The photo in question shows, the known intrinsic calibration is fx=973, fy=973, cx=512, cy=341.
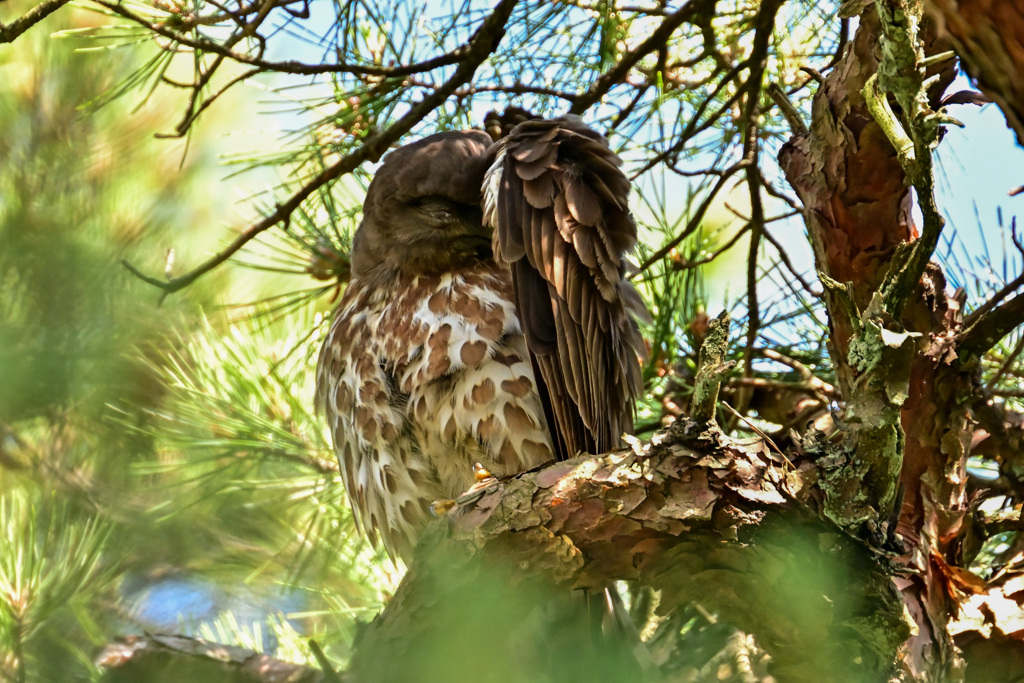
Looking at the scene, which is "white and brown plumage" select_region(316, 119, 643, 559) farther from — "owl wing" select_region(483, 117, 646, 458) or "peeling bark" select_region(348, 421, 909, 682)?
"peeling bark" select_region(348, 421, 909, 682)

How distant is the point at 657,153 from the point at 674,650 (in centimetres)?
154

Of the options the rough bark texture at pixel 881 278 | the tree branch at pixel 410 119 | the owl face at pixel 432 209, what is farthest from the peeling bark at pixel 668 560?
the owl face at pixel 432 209

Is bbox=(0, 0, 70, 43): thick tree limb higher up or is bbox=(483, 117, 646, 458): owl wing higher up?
bbox=(0, 0, 70, 43): thick tree limb

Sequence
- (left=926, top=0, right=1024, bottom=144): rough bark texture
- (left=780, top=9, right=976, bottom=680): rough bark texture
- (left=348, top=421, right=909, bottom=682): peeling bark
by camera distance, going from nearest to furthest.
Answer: (left=926, top=0, right=1024, bottom=144): rough bark texture, (left=348, top=421, right=909, bottom=682): peeling bark, (left=780, top=9, right=976, bottom=680): rough bark texture

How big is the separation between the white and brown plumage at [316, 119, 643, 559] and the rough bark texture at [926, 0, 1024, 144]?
1190 millimetres

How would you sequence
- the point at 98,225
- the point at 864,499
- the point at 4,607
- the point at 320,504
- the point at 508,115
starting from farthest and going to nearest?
the point at 320,504
the point at 508,115
the point at 4,607
the point at 98,225
the point at 864,499

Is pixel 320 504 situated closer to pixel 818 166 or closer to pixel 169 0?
pixel 169 0

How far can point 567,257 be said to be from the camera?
8.07ft

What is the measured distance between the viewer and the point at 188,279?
2352mm

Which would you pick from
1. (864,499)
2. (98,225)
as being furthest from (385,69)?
(864,499)

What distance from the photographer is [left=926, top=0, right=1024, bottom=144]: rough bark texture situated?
1310mm

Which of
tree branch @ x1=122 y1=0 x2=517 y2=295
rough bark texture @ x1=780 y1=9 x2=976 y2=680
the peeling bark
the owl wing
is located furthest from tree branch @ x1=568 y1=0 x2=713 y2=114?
the peeling bark

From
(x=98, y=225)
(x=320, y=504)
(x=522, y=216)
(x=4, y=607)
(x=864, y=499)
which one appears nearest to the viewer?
(x=864, y=499)

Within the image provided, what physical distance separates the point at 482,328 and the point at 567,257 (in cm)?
31
